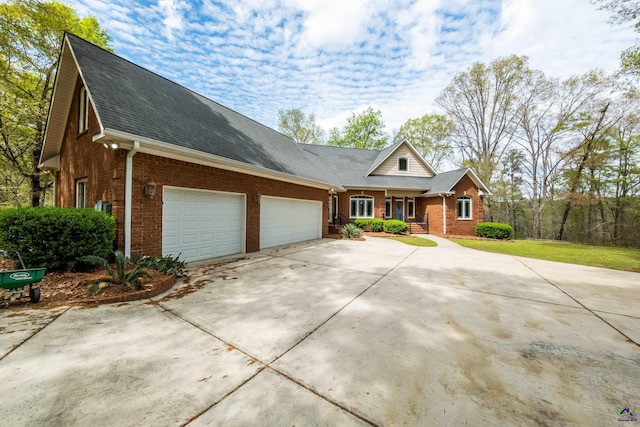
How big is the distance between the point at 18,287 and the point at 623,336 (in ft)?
27.8

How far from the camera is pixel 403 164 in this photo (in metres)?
19.3

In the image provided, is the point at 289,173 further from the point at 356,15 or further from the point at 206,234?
the point at 356,15

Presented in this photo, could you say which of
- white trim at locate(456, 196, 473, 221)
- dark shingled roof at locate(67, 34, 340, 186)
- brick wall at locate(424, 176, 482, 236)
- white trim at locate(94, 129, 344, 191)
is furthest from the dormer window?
white trim at locate(94, 129, 344, 191)

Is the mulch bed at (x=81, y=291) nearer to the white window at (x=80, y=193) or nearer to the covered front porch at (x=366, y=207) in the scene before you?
the white window at (x=80, y=193)

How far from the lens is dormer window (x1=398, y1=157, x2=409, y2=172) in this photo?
19219mm

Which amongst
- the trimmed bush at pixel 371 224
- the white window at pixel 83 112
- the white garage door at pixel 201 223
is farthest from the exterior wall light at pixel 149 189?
the trimmed bush at pixel 371 224

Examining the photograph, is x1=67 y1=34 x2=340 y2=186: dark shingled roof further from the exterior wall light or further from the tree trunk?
the tree trunk

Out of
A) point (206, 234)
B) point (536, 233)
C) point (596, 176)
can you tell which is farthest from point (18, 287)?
point (596, 176)

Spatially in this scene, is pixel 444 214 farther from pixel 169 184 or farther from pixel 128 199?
pixel 128 199

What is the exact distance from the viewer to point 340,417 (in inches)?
68.3

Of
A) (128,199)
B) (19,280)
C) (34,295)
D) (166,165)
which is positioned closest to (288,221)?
(166,165)

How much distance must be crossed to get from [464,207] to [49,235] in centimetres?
1988

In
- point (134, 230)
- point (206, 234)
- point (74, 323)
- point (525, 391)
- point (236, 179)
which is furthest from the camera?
point (236, 179)

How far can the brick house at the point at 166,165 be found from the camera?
18.1 feet
